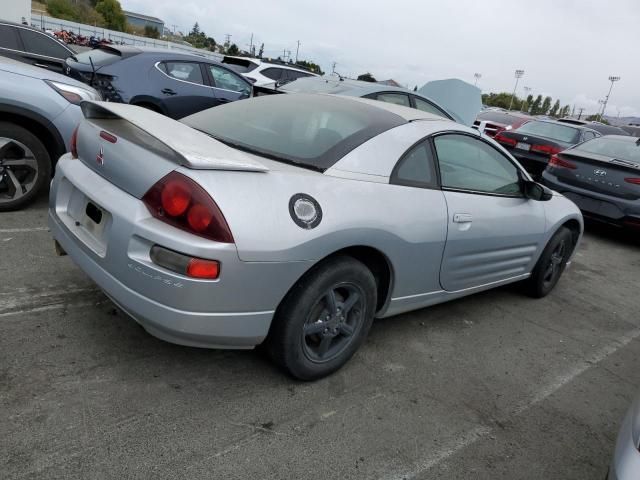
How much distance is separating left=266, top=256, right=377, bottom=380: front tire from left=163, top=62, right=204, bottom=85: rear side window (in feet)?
19.7

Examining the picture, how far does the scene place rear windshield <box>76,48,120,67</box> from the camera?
23.9ft

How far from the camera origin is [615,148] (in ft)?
25.1

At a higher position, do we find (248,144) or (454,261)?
(248,144)

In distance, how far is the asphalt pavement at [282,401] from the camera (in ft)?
7.11

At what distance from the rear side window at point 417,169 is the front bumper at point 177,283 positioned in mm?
878

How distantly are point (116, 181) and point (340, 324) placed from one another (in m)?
1.32

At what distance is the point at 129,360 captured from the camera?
2717 mm

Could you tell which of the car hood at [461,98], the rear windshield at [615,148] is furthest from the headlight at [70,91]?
the car hood at [461,98]

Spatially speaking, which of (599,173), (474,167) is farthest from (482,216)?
(599,173)

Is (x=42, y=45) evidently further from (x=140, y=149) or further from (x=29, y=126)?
(x=140, y=149)

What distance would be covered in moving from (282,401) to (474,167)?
207 centimetres

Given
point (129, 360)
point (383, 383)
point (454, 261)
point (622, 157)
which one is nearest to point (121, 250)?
point (129, 360)

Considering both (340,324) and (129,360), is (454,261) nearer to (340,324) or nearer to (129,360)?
(340,324)

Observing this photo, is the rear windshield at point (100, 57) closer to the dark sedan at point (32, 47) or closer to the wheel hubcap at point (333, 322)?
the dark sedan at point (32, 47)
